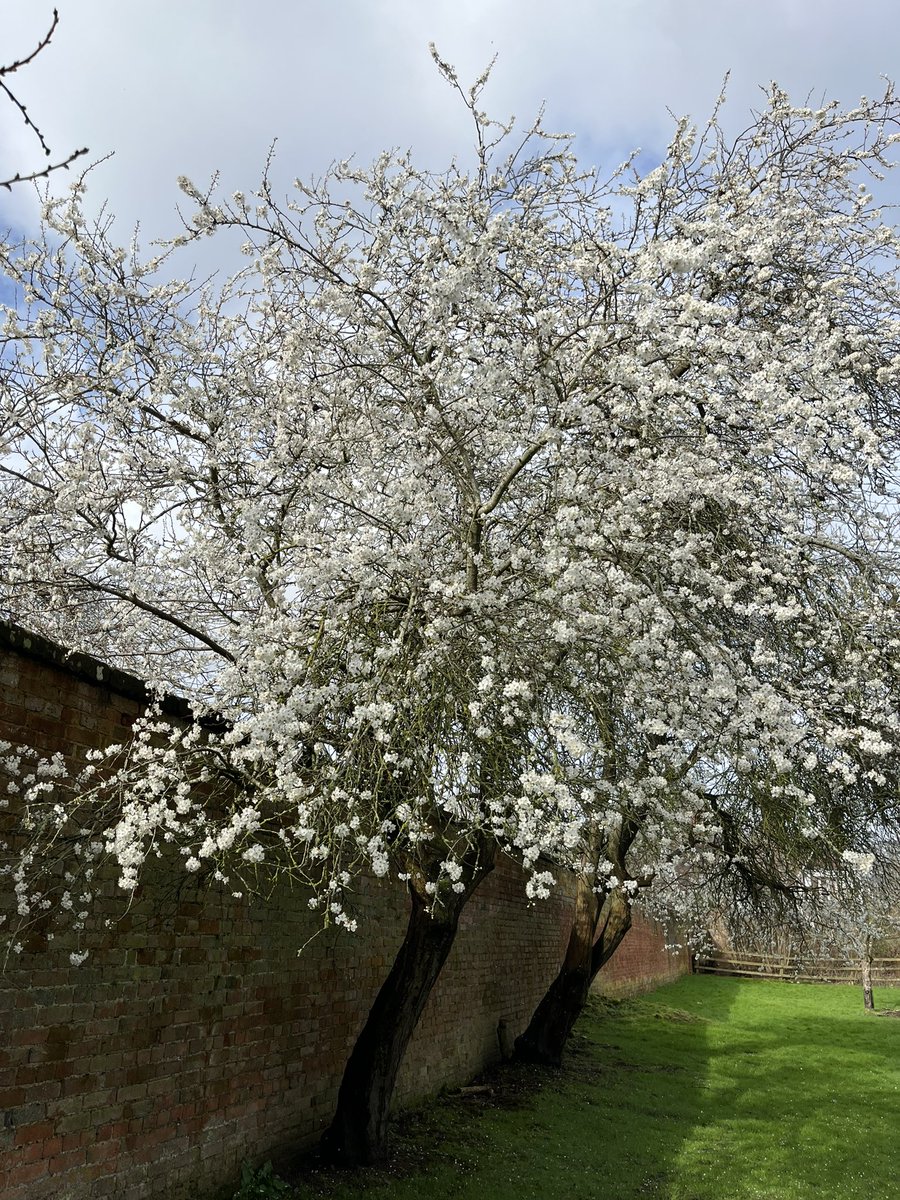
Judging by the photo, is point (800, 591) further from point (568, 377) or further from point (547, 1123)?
point (547, 1123)

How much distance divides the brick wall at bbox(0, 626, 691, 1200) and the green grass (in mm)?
822

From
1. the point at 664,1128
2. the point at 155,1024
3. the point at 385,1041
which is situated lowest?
the point at 664,1128

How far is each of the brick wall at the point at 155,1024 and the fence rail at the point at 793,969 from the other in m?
22.7

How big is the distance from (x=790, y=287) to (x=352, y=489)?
340cm

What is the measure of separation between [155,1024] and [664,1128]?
657cm

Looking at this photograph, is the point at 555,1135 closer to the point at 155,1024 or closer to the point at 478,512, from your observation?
the point at 155,1024

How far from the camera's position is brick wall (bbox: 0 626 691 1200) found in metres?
4.07

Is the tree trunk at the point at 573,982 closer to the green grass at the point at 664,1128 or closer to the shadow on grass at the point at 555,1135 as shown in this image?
the shadow on grass at the point at 555,1135

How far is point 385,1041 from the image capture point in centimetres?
666

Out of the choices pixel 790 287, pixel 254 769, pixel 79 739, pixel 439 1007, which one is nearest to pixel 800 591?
pixel 790 287

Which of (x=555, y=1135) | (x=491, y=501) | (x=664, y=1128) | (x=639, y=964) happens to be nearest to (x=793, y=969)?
(x=639, y=964)

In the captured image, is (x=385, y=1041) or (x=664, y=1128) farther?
(x=664, y=1128)

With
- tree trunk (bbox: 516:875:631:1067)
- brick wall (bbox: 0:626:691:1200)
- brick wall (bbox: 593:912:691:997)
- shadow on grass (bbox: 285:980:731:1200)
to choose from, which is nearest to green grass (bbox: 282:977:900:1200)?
shadow on grass (bbox: 285:980:731:1200)

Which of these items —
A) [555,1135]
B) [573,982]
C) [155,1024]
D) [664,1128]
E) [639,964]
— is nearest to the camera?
[155,1024]
